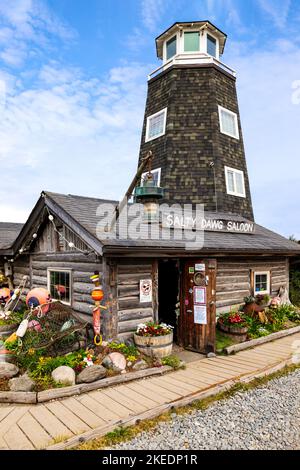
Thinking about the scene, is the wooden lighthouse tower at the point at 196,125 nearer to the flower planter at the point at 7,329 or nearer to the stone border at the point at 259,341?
the stone border at the point at 259,341

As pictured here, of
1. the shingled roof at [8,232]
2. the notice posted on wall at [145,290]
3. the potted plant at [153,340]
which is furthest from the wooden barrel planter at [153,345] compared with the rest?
the shingled roof at [8,232]

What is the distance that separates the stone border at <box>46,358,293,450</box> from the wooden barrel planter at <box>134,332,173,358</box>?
1.55 m

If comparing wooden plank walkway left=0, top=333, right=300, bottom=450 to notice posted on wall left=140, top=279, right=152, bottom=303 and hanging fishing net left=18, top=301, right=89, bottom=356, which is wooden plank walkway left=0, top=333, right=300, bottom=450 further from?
notice posted on wall left=140, top=279, right=152, bottom=303

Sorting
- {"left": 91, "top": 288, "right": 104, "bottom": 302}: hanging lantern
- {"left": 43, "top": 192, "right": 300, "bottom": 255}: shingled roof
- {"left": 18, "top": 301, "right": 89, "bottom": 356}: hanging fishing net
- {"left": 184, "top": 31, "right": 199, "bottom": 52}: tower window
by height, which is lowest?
{"left": 18, "top": 301, "right": 89, "bottom": 356}: hanging fishing net

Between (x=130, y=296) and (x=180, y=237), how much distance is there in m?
2.40

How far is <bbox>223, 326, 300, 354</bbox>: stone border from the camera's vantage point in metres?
9.17

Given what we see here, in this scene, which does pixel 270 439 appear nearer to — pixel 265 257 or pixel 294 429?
pixel 294 429

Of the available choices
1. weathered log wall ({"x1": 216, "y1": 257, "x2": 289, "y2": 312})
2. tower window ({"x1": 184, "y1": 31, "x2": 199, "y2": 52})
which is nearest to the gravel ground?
weathered log wall ({"x1": 216, "y1": 257, "x2": 289, "y2": 312})

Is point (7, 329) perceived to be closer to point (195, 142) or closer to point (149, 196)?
point (149, 196)

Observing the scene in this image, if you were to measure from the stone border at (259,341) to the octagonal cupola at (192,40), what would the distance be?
48.8 feet

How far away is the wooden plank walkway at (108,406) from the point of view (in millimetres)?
4789

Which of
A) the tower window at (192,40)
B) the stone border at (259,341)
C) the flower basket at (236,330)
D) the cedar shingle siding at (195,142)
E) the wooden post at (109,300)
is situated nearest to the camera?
the wooden post at (109,300)

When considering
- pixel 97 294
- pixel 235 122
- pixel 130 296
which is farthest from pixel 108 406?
pixel 235 122
